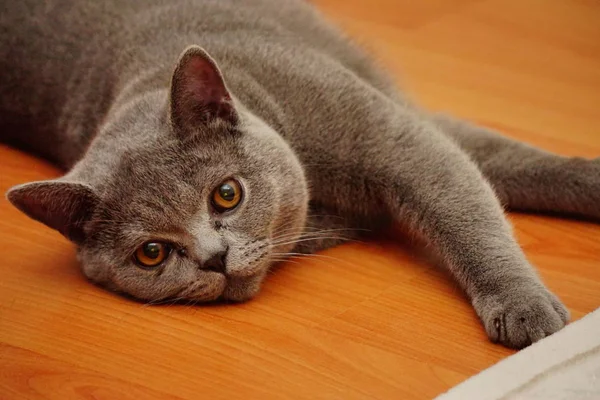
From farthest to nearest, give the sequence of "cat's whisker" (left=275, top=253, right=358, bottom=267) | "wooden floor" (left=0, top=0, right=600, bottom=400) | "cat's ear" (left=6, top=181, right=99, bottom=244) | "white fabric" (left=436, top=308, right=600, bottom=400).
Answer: "cat's whisker" (left=275, top=253, right=358, bottom=267) < "cat's ear" (left=6, top=181, right=99, bottom=244) < "wooden floor" (left=0, top=0, right=600, bottom=400) < "white fabric" (left=436, top=308, right=600, bottom=400)

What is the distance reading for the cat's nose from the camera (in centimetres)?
132

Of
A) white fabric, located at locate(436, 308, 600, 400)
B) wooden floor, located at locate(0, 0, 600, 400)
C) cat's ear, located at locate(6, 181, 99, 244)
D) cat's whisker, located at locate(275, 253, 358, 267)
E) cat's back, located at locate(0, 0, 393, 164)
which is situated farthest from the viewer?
cat's back, located at locate(0, 0, 393, 164)

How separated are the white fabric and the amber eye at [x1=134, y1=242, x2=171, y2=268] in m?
0.54

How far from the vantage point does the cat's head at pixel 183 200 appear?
1341mm

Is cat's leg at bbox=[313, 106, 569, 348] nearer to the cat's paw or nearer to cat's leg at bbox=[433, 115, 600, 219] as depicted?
the cat's paw

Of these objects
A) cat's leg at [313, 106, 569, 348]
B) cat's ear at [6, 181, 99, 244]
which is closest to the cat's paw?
cat's leg at [313, 106, 569, 348]

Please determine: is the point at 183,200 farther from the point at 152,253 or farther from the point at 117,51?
the point at 117,51

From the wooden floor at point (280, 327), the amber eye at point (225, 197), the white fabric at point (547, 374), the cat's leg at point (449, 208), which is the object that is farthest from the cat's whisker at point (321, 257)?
the white fabric at point (547, 374)

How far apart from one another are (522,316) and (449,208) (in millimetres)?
280

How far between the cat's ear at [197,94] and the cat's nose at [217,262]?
→ 25 cm

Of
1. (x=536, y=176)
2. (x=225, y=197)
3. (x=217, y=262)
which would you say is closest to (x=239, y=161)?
(x=225, y=197)

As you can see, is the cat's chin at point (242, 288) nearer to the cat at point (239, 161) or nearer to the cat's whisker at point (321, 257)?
the cat at point (239, 161)

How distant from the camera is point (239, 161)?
142cm

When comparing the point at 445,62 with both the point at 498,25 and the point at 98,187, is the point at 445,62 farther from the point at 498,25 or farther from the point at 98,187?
the point at 98,187
